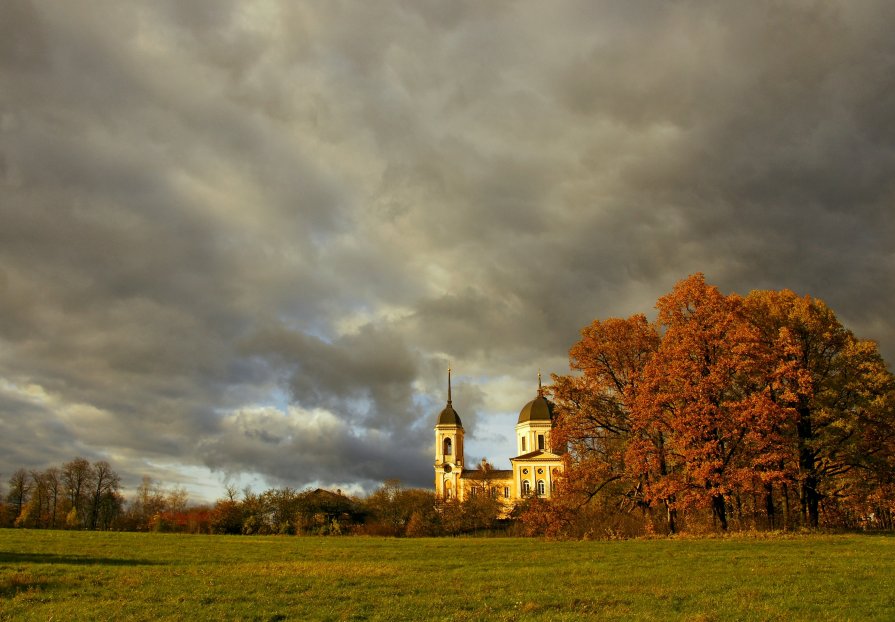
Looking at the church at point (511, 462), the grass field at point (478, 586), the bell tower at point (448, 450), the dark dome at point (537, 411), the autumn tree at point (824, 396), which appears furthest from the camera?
the bell tower at point (448, 450)

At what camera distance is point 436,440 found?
139125mm

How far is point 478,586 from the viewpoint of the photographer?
16094mm

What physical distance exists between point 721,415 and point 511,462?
94.9 m

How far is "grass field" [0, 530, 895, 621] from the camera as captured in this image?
12602mm

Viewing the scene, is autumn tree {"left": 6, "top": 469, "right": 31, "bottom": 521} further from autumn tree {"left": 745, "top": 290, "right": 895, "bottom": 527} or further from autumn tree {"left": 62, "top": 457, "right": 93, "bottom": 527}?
autumn tree {"left": 745, "top": 290, "right": 895, "bottom": 527}

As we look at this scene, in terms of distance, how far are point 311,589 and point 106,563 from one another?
11007 millimetres

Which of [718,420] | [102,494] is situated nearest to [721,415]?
[718,420]

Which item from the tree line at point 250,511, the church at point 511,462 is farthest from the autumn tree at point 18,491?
the church at point 511,462

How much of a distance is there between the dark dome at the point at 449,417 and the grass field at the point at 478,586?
11491cm

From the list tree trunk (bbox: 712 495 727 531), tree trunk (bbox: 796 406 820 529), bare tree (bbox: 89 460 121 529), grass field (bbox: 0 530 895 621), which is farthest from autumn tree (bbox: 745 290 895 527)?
bare tree (bbox: 89 460 121 529)

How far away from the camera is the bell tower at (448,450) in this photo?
13550cm

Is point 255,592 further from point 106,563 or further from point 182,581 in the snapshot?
point 106,563

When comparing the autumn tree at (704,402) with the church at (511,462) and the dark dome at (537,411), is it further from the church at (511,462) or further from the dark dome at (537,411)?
the dark dome at (537,411)

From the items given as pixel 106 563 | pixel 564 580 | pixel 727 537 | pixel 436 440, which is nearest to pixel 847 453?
pixel 727 537
